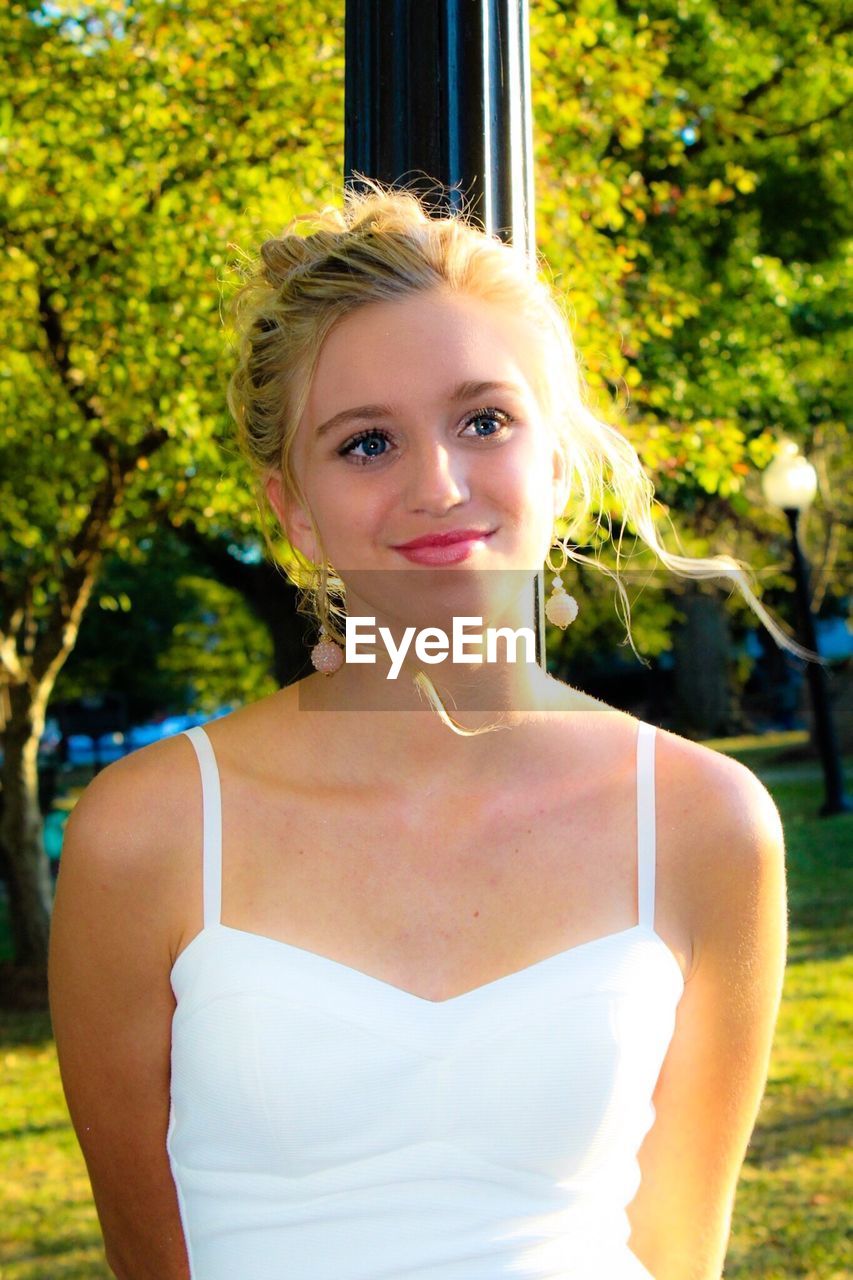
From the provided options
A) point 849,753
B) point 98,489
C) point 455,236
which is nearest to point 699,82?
point 98,489

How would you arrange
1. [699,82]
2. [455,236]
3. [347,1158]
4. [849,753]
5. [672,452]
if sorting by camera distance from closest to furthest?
[347,1158] < [455,236] < [672,452] < [699,82] < [849,753]

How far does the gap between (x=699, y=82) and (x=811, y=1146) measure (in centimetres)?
769

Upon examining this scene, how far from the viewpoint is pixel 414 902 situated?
6.70ft

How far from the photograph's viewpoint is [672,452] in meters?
8.24

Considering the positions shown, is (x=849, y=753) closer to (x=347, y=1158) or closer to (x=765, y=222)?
(x=765, y=222)

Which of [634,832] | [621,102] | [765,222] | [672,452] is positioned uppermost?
[765,222]

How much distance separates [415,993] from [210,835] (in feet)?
1.19

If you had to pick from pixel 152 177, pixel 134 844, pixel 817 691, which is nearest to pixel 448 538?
pixel 134 844

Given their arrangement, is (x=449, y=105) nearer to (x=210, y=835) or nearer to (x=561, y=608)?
(x=561, y=608)

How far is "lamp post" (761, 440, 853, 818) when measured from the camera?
1423 centimetres

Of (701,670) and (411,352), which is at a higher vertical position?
(701,670)

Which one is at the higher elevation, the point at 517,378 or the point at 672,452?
the point at 672,452

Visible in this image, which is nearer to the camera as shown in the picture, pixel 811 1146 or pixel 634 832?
pixel 634 832

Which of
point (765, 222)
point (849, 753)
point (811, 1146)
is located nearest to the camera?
point (811, 1146)
